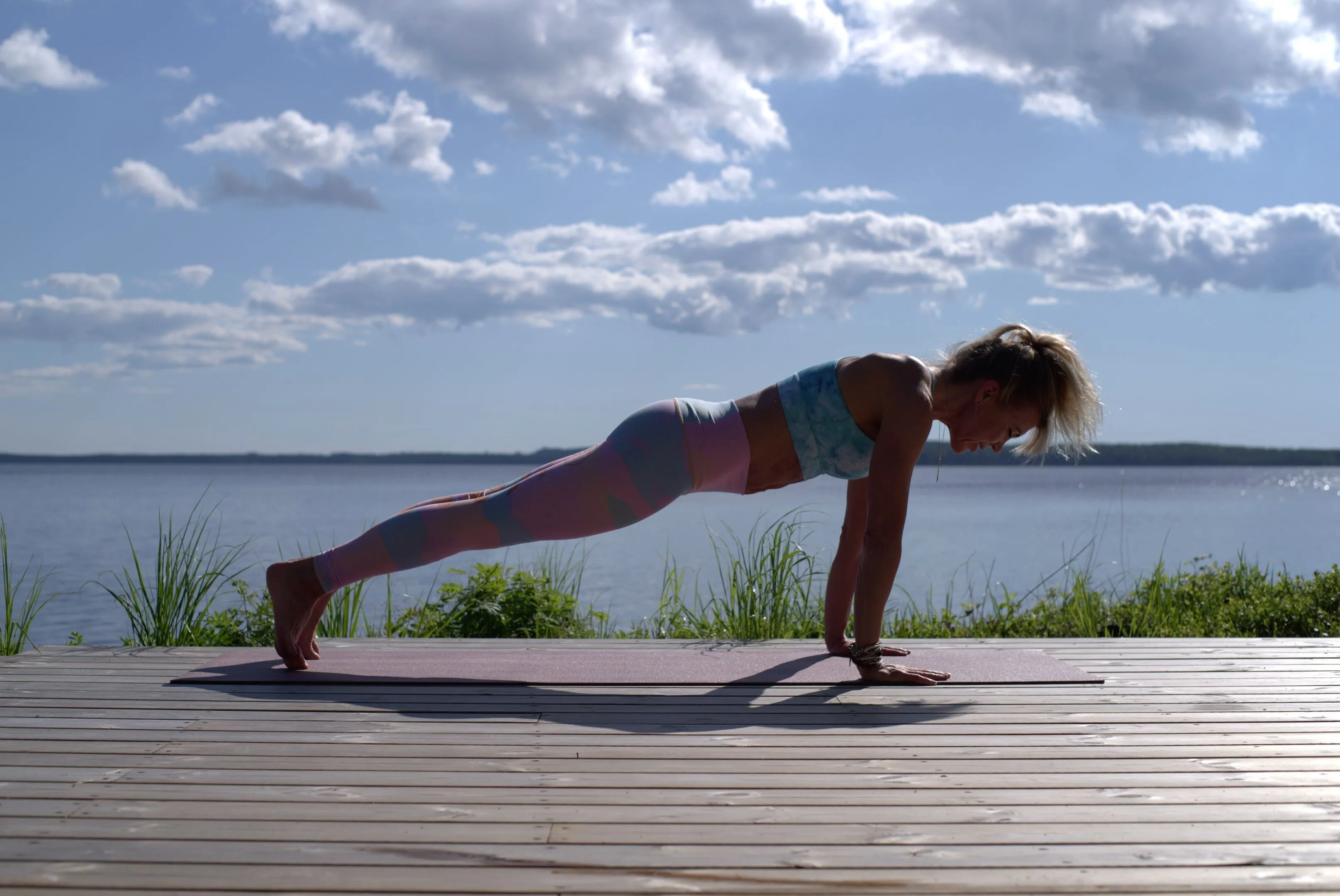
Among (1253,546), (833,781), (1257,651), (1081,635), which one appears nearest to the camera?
(833,781)

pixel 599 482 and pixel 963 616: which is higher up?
pixel 599 482

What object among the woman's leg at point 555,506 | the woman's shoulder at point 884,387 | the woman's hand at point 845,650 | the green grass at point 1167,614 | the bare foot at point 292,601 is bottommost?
the green grass at point 1167,614

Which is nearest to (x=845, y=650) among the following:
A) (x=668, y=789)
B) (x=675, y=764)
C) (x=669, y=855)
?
(x=675, y=764)

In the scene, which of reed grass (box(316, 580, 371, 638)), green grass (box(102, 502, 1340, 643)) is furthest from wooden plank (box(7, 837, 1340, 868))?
reed grass (box(316, 580, 371, 638))

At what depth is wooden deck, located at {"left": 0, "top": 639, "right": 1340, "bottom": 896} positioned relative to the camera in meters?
1.34

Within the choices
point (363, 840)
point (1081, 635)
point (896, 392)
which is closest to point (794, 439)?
point (896, 392)

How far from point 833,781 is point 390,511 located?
25992 millimetres

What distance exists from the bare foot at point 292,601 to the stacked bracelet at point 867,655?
1.37m

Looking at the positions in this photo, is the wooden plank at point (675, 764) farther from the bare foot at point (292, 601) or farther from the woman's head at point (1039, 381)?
the woman's head at point (1039, 381)

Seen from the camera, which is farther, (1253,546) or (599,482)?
(1253,546)

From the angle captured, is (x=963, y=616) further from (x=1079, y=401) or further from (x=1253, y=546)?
(x=1253, y=546)

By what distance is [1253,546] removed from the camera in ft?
50.6

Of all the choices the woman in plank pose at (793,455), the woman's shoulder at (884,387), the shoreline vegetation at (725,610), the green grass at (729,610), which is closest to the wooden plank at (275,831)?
the woman in plank pose at (793,455)

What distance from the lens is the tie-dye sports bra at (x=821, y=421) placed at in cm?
259
